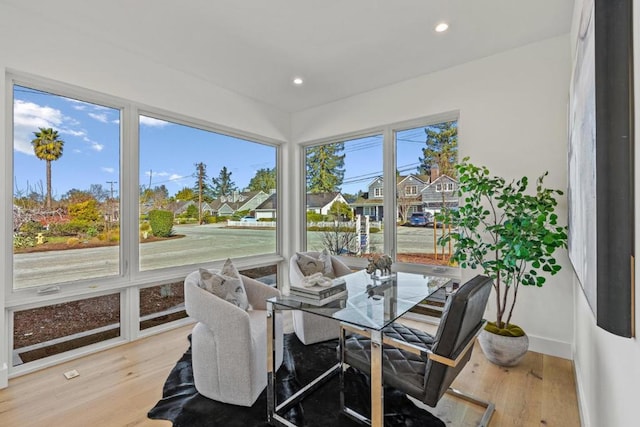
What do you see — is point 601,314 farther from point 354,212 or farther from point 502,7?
point 354,212

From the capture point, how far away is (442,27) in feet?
8.86

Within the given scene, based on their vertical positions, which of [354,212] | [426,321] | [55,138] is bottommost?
[426,321]

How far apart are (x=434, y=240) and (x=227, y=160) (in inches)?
110

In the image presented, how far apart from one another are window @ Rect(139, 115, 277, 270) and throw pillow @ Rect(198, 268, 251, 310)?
4.60 feet

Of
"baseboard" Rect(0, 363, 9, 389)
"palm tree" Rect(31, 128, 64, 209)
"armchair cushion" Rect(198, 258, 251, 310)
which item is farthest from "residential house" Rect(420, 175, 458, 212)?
"baseboard" Rect(0, 363, 9, 389)

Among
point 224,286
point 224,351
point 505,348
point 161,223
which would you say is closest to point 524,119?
point 505,348

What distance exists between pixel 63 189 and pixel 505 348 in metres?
4.01

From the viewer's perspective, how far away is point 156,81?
3.31m

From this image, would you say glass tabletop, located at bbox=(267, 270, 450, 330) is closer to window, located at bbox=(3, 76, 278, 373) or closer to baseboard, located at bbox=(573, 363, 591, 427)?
baseboard, located at bbox=(573, 363, 591, 427)

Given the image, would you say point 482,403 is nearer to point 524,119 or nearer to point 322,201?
point 524,119

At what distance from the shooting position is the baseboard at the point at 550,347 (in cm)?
278

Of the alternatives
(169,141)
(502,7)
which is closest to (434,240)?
(502,7)

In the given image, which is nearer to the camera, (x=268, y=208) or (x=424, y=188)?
(x=424, y=188)

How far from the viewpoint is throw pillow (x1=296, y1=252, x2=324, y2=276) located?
10.9 feet
